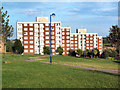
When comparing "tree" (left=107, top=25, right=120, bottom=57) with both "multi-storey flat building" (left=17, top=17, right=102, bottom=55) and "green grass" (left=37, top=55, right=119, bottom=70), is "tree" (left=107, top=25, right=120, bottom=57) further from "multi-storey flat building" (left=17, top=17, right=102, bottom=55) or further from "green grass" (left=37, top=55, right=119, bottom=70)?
"multi-storey flat building" (left=17, top=17, right=102, bottom=55)

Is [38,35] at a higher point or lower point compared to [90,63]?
higher

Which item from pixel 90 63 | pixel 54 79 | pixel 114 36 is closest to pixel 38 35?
pixel 114 36

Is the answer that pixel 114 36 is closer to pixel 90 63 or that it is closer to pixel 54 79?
pixel 90 63

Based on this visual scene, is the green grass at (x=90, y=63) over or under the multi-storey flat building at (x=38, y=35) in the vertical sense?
under

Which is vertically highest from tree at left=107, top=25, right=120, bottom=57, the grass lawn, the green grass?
tree at left=107, top=25, right=120, bottom=57

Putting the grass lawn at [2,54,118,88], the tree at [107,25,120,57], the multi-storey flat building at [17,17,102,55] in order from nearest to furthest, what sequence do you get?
the grass lawn at [2,54,118,88]
the tree at [107,25,120,57]
the multi-storey flat building at [17,17,102,55]

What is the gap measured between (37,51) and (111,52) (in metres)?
33.4

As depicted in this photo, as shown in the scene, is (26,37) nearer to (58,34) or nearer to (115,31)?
(58,34)

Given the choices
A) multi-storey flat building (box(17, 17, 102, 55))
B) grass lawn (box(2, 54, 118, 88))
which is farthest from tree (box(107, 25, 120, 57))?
multi-storey flat building (box(17, 17, 102, 55))

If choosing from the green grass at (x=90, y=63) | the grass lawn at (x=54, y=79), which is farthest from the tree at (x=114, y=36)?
the grass lawn at (x=54, y=79)

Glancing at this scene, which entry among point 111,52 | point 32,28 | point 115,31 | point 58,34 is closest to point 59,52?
point 58,34

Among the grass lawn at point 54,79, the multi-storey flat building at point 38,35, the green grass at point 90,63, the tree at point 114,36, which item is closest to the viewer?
the grass lawn at point 54,79

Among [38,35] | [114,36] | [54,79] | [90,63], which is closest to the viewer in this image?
[54,79]

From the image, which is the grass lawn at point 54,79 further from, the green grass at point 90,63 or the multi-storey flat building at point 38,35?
the multi-storey flat building at point 38,35
